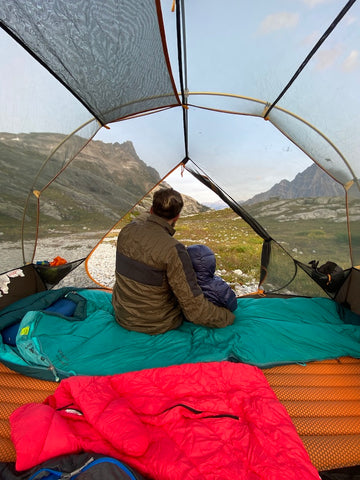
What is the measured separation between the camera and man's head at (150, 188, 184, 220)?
2.22 m

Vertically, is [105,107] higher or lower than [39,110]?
higher

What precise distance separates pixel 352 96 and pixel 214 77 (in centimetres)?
130

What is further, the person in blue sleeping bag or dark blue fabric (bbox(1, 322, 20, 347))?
the person in blue sleeping bag

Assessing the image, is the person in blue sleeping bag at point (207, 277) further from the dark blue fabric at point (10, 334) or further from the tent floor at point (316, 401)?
the dark blue fabric at point (10, 334)

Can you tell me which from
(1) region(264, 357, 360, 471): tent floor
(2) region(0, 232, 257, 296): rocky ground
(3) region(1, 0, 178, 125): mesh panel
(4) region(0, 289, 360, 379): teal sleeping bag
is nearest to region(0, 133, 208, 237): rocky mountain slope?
(2) region(0, 232, 257, 296): rocky ground

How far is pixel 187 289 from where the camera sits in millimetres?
2145

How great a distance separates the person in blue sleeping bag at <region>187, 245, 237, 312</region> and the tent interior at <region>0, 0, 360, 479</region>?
78 cm

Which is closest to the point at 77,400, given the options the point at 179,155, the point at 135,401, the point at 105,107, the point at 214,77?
the point at 135,401

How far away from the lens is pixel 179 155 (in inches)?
166

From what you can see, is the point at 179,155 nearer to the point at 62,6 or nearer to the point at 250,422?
the point at 62,6

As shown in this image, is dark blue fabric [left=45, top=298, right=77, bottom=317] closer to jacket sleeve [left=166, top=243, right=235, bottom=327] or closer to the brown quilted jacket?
the brown quilted jacket

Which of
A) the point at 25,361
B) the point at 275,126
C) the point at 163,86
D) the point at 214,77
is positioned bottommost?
the point at 25,361

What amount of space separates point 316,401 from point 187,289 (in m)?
1.16

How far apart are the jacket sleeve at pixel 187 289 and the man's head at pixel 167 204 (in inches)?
12.1
